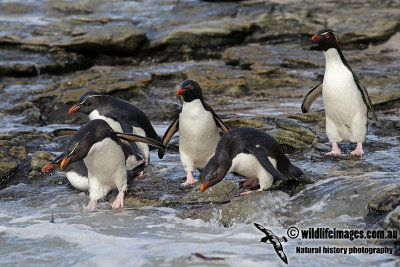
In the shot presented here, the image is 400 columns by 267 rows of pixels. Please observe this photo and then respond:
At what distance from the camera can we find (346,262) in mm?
3627

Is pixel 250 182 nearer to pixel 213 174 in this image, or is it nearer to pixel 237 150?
pixel 237 150

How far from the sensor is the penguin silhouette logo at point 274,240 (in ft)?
12.5

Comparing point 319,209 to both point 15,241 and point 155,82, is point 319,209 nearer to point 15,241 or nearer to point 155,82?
point 15,241

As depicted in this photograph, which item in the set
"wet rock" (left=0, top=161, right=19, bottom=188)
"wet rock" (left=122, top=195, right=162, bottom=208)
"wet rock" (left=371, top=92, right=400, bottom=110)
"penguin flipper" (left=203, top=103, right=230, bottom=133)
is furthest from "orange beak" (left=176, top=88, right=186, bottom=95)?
"wet rock" (left=371, top=92, right=400, bottom=110)

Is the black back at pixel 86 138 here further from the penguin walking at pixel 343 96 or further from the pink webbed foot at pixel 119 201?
the penguin walking at pixel 343 96

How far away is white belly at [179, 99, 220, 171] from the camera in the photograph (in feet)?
18.2

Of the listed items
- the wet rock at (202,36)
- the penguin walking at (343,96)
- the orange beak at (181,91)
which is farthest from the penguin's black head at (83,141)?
the wet rock at (202,36)

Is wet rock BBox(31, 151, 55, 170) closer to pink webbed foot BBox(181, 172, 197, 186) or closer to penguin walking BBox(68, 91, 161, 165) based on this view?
penguin walking BBox(68, 91, 161, 165)

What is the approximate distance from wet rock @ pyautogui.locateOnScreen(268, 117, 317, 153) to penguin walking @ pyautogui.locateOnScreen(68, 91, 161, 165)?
4.73 feet

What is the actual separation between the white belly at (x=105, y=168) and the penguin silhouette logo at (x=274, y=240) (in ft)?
4.81

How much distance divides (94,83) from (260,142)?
233 inches

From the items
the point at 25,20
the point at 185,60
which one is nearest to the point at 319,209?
the point at 185,60

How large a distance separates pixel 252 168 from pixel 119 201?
1302mm

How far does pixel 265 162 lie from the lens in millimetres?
4551
